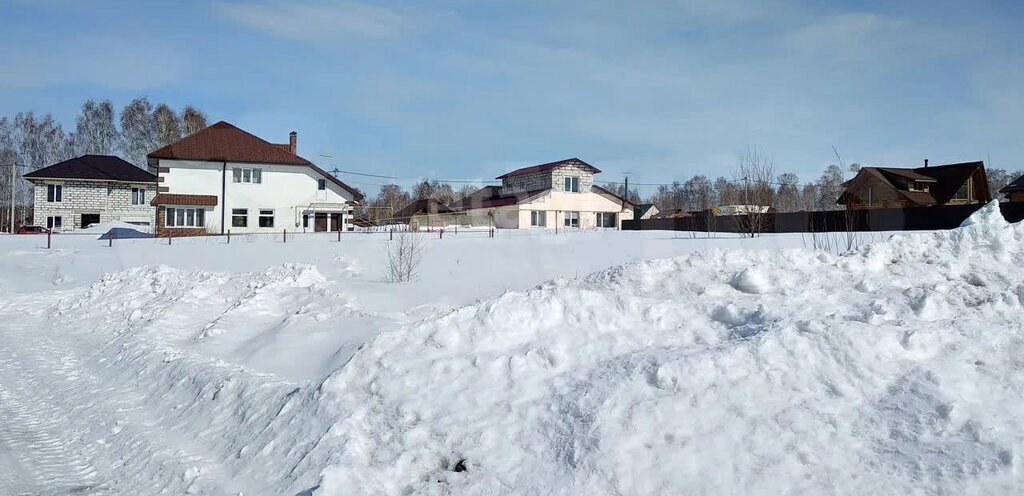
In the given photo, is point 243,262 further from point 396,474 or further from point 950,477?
point 950,477

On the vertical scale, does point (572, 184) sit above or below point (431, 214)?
above

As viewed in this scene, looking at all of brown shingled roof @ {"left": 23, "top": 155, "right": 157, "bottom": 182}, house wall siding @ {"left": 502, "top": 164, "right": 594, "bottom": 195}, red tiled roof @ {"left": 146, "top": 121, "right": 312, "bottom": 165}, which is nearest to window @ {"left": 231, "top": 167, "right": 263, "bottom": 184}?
red tiled roof @ {"left": 146, "top": 121, "right": 312, "bottom": 165}

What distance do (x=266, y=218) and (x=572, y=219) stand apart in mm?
26712

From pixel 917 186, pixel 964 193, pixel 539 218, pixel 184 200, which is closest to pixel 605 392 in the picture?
pixel 184 200

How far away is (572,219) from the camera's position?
61.0 meters

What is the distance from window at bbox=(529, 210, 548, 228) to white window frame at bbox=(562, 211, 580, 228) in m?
1.86

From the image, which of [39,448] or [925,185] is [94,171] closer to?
[39,448]

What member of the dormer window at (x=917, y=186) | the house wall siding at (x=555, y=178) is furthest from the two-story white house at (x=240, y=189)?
the dormer window at (x=917, y=186)

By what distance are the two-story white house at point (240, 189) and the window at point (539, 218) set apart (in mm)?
16644

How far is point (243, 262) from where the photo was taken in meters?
22.1

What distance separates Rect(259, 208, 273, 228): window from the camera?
47.4 m

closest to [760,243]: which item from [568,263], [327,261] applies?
[568,263]

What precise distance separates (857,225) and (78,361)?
30766 millimetres

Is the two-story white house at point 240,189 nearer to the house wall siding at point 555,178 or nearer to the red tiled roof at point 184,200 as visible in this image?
the red tiled roof at point 184,200
